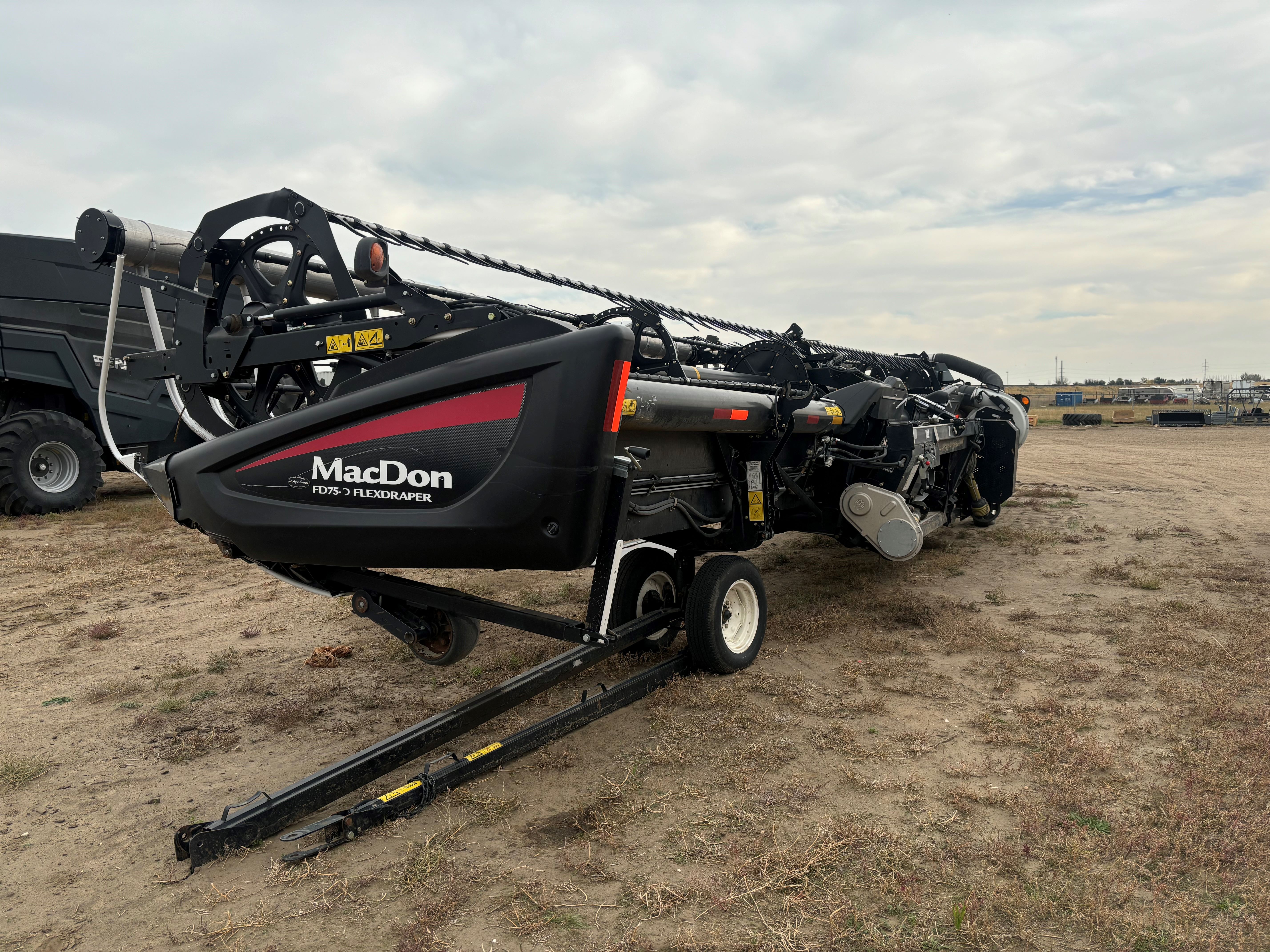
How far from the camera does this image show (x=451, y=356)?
314cm

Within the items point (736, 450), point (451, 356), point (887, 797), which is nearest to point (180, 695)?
point (451, 356)

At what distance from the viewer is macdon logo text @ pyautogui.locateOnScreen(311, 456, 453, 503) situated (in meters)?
3.03

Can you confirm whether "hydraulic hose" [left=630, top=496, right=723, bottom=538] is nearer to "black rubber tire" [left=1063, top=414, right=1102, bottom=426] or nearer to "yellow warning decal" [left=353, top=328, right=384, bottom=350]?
"yellow warning decal" [left=353, top=328, right=384, bottom=350]

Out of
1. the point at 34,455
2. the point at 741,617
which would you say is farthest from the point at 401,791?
the point at 34,455

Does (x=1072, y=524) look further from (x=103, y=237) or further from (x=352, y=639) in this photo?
(x=103, y=237)

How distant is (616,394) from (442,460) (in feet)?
2.19

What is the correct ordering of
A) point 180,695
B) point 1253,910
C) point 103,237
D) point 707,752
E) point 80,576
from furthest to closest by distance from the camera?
1. point 80,576
2. point 180,695
3. point 103,237
4. point 707,752
5. point 1253,910

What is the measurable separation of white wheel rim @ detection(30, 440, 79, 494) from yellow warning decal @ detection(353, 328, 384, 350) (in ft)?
30.4

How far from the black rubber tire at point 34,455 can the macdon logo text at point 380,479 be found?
910 centimetres

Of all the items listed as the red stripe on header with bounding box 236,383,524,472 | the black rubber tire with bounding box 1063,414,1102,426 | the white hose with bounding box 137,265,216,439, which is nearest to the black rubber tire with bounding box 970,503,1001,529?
the red stripe on header with bounding box 236,383,524,472

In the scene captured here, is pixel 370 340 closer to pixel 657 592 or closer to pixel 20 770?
pixel 657 592

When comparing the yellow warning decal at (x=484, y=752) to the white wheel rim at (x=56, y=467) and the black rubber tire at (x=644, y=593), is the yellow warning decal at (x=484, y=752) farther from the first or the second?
the white wheel rim at (x=56, y=467)

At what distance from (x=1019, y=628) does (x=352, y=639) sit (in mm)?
4256

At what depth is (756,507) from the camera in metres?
4.84
